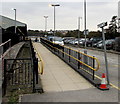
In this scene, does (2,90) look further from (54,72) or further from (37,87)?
(54,72)

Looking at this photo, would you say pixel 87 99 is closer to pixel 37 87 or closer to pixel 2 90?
pixel 37 87

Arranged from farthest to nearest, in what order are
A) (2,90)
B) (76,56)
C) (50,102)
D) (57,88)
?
(76,56)
(57,88)
(2,90)
(50,102)

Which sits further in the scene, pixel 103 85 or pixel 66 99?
pixel 103 85

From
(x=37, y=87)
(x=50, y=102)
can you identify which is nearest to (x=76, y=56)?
(x=37, y=87)

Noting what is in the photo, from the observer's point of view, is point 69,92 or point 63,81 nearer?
point 69,92

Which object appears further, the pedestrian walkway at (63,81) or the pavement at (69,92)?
the pedestrian walkway at (63,81)

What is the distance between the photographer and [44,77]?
9461 millimetres

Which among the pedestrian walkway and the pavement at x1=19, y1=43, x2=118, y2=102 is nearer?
the pavement at x1=19, y1=43, x2=118, y2=102

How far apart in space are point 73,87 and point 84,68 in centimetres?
299

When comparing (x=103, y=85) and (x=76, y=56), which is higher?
(x=76, y=56)

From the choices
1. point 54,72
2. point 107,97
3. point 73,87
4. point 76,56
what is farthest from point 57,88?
point 76,56

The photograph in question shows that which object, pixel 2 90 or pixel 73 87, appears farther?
pixel 73 87

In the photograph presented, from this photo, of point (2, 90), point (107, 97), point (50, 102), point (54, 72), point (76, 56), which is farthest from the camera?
point (76, 56)

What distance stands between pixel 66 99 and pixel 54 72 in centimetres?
431
